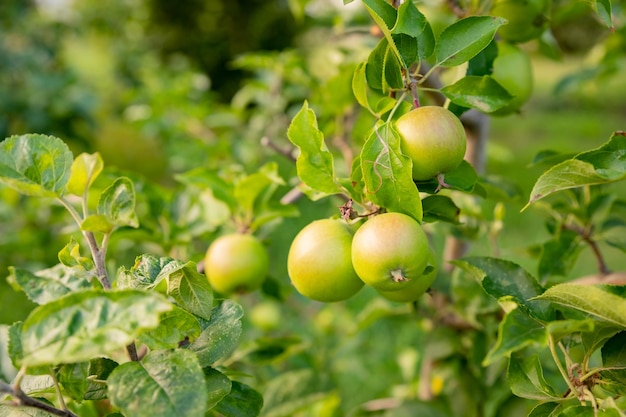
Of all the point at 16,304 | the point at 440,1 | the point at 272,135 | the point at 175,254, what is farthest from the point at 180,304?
the point at 272,135

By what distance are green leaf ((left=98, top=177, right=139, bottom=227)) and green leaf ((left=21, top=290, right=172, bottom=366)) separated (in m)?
0.16

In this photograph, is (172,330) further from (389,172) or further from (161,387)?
(389,172)

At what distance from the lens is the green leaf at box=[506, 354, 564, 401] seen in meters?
0.60

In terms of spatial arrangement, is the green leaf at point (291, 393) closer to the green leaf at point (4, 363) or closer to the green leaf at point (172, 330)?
the green leaf at point (4, 363)

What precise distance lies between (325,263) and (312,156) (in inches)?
4.7

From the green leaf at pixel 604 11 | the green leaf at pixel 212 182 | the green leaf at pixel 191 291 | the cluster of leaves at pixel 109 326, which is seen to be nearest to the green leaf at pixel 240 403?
the cluster of leaves at pixel 109 326

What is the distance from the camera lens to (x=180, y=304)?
0.59 metres

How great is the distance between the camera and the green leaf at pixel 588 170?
569mm

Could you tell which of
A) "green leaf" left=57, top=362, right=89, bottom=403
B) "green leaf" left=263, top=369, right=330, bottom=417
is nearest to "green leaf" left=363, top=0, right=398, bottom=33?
"green leaf" left=57, top=362, right=89, bottom=403

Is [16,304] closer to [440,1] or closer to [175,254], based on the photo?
[175,254]

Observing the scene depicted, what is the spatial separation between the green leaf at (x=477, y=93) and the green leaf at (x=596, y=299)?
21 centimetres

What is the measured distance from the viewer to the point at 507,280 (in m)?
0.66

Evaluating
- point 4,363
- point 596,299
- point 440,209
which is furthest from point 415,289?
point 4,363

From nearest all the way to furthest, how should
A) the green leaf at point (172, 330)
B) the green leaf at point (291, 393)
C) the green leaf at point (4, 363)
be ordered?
1. the green leaf at point (172, 330)
2. the green leaf at point (4, 363)
3. the green leaf at point (291, 393)
